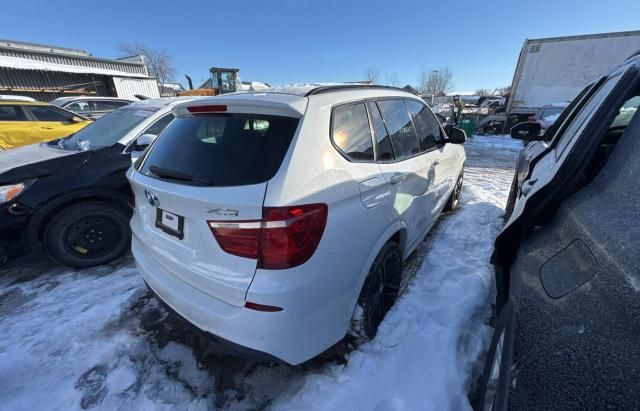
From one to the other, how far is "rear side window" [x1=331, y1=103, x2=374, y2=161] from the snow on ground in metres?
1.41

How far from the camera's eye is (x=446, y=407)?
1.71 m

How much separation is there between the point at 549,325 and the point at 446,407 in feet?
3.52

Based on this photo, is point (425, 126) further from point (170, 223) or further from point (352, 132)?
point (170, 223)

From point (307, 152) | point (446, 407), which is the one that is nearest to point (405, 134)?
point (307, 152)

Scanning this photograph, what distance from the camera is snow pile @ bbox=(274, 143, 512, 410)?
177 cm

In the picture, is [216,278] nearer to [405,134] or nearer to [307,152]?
[307,152]

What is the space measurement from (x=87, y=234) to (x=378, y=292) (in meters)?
3.17

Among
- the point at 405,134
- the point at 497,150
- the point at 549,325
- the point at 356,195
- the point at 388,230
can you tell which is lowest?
the point at 497,150

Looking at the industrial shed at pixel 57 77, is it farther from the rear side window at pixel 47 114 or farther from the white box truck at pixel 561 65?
the white box truck at pixel 561 65

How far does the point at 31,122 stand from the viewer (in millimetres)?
6910

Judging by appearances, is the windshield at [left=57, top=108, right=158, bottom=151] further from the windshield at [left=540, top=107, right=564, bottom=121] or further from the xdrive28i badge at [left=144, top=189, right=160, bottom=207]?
the windshield at [left=540, top=107, right=564, bottom=121]

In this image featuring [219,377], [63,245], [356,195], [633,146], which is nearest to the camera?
[633,146]

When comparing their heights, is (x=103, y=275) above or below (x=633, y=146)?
below

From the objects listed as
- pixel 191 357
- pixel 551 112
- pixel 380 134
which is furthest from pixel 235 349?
pixel 551 112
